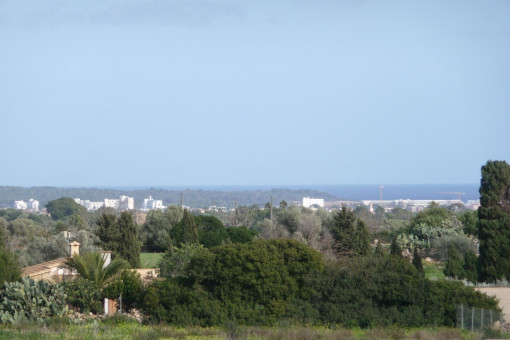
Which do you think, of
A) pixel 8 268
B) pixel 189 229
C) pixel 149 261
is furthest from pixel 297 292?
pixel 149 261

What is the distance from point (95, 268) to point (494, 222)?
1707 cm

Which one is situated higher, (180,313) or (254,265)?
(254,265)

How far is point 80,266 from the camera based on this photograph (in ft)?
61.1

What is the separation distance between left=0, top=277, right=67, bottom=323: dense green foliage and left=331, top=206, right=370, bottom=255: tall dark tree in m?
17.3

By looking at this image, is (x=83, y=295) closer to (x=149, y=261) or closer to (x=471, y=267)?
(x=471, y=267)

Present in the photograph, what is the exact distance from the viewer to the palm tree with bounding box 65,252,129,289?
18.6 meters

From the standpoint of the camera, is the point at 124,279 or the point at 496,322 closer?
the point at 496,322

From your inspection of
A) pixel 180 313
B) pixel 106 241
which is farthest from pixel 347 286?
pixel 106 241

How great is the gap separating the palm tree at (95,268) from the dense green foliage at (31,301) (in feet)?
6.29

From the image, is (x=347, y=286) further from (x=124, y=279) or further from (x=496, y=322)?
(x=124, y=279)

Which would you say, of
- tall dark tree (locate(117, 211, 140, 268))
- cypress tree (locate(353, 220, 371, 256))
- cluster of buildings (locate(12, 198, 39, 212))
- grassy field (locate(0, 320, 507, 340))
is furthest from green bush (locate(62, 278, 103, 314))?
cluster of buildings (locate(12, 198, 39, 212))

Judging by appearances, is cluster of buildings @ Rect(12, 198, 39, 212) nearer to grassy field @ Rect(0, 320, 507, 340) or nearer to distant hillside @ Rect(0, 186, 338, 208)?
distant hillside @ Rect(0, 186, 338, 208)

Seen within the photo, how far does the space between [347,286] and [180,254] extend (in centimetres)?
768

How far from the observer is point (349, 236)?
32188 mm
